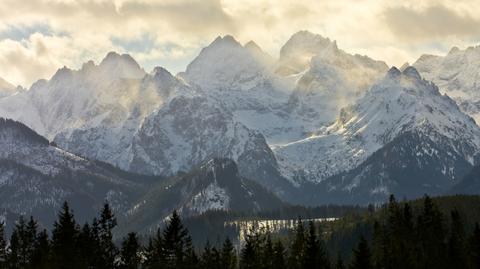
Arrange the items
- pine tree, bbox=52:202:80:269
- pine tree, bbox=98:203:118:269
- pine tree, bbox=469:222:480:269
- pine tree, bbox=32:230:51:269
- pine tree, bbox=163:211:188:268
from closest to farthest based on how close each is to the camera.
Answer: pine tree, bbox=52:202:80:269 < pine tree, bbox=32:230:51:269 < pine tree, bbox=163:211:188:268 < pine tree, bbox=98:203:118:269 < pine tree, bbox=469:222:480:269

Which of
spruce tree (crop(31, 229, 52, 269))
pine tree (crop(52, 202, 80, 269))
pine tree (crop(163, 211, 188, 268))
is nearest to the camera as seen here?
pine tree (crop(52, 202, 80, 269))

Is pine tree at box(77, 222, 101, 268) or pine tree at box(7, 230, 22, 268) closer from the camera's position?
pine tree at box(77, 222, 101, 268)

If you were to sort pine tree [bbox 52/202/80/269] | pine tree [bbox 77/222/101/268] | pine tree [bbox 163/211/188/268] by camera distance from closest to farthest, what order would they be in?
pine tree [bbox 52/202/80/269] → pine tree [bbox 77/222/101/268] → pine tree [bbox 163/211/188/268]

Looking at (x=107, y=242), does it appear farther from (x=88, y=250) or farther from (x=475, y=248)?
(x=475, y=248)

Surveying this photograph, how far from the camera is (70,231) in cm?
17238

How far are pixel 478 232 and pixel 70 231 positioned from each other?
229 ft

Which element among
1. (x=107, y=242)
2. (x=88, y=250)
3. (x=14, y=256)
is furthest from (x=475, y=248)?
(x=14, y=256)

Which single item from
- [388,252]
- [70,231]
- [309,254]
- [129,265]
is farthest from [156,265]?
[388,252]

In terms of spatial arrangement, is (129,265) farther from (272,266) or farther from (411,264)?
(411,264)

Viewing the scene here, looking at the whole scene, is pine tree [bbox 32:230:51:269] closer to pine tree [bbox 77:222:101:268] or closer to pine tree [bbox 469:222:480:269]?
pine tree [bbox 77:222:101:268]

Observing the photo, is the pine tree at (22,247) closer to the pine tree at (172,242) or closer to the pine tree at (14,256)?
the pine tree at (14,256)

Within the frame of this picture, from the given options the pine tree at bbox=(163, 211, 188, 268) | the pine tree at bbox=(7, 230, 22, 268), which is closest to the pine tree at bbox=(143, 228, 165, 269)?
the pine tree at bbox=(163, 211, 188, 268)

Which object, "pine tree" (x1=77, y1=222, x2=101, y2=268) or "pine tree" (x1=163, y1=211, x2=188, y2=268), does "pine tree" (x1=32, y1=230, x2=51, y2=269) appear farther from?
"pine tree" (x1=163, y1=211, x2=188, y2=268)

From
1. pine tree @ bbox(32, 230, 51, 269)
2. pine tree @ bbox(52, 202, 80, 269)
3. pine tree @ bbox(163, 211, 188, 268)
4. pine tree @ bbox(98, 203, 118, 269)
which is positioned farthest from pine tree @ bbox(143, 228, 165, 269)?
pine tree @ bbox(32, 230, 51, 269)
